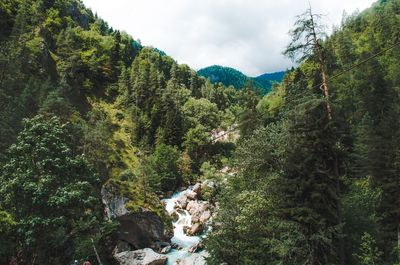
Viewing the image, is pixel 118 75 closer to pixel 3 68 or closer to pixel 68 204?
pixel 3 68

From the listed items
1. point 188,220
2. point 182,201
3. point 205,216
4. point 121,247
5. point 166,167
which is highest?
point 166,167

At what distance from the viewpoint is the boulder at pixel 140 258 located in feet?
126

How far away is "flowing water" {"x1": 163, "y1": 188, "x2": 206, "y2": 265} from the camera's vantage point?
4386 cm

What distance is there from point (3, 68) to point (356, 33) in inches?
5055

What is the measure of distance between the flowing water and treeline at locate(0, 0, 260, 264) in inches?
147

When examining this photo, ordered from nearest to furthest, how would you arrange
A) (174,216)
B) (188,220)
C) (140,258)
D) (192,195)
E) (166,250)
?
(140,258) < (166,250) < (188,220) < (174,216) < (192,195)

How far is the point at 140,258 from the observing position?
3869 centimetres

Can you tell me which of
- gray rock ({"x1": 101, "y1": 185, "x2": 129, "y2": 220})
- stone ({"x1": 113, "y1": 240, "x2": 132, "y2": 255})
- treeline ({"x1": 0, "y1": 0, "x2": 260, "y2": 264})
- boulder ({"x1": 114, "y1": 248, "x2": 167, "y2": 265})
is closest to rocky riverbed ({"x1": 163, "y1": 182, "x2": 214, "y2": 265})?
boulder ({"x1": 114, "y1": 248, "x2": 167, "y2": 265})

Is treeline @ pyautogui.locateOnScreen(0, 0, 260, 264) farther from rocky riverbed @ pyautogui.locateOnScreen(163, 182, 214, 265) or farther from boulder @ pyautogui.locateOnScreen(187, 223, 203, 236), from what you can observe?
boulder @ pyautogui.locateOnScreen(187, 223, 203, 236)

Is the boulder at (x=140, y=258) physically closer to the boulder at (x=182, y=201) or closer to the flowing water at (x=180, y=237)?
the flowing water at (x=180, y=237)

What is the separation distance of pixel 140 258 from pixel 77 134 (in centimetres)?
1807

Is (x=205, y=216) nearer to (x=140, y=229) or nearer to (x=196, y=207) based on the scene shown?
(x=196, y=207)

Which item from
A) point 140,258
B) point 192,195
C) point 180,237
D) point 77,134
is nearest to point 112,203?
point 140,258

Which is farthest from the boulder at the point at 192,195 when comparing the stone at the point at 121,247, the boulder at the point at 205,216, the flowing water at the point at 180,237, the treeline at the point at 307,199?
the treeline at the point at 307,199
